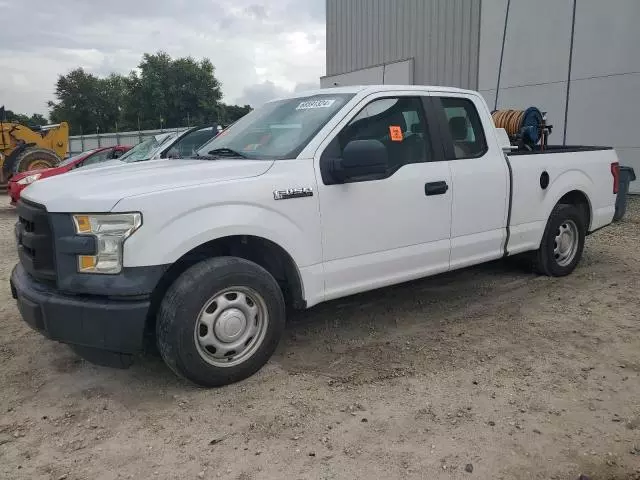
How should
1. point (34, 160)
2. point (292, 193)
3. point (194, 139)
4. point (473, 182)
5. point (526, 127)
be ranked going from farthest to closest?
point (34, 160) < point (194, 139) < point (526, 127) < point (473, 182) < point (292, 193)

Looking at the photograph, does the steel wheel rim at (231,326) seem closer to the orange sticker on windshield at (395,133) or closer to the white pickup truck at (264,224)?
the white pickup truck at (264,224)

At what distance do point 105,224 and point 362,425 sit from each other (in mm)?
1825

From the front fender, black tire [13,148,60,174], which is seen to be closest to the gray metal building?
the front fender

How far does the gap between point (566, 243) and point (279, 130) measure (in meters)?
3.53

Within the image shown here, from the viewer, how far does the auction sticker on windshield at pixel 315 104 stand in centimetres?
424

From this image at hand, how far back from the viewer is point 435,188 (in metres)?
4.41

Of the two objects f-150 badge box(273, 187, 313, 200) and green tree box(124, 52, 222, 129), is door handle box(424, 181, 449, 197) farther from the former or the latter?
green tree box(124, 52, 222, 129)

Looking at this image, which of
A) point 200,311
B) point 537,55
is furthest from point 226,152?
point 537,55

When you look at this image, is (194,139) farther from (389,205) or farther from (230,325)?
(230,325)

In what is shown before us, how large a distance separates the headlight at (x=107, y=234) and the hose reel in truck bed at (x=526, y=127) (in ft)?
16.5

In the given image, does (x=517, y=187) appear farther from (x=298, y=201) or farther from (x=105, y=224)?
(x=105, y=224)

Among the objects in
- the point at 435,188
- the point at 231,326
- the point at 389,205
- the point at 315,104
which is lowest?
the point at 231,326

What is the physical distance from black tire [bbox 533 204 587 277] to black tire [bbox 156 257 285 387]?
3295 mm

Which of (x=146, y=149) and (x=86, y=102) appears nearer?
(x=146, y=149)
